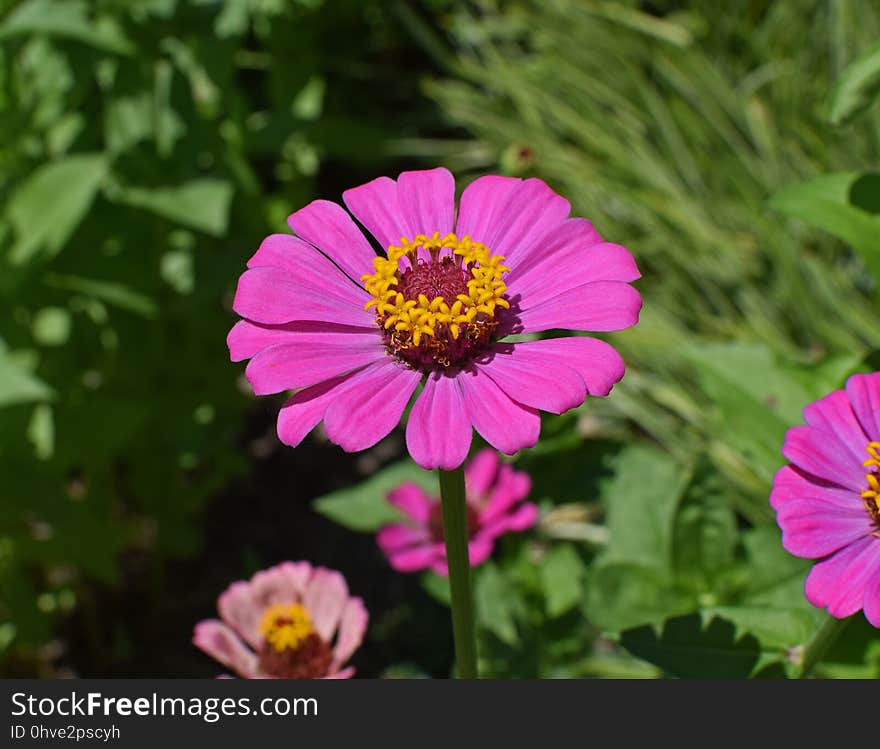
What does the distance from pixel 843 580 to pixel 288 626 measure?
54 cm

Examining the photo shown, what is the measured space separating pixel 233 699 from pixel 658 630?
39 cm

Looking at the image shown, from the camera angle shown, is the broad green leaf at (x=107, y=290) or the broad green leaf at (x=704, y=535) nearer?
the broad green leaf at (x=704, y=535)

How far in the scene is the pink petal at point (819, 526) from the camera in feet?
2.52

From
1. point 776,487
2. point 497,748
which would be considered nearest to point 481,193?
point 776,487

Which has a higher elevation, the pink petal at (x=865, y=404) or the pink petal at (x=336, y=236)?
the pink petal at (x=336, y=236)

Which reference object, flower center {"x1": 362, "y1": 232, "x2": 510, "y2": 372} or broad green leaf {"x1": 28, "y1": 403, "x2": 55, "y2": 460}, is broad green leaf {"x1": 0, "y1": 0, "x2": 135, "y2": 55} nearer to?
broad green leaf {"x1": 28, "y1": 403, "x2": 55, "y2": 460}

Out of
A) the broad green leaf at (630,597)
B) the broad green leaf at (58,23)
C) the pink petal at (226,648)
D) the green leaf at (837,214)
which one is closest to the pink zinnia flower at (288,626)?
the pink petal at (226,648)

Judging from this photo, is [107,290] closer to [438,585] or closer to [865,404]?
[438,585]

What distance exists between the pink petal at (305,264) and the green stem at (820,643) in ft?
1.50

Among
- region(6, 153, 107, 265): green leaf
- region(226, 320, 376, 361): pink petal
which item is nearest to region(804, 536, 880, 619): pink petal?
region(226, 320, 376, 361): pink petal

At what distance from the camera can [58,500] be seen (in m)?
1.59

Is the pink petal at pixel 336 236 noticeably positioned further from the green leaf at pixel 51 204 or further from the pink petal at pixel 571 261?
the green leaf at pixel 51 204

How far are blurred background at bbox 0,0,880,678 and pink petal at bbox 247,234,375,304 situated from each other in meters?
0.40

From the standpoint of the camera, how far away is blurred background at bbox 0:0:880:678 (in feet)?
3.87
